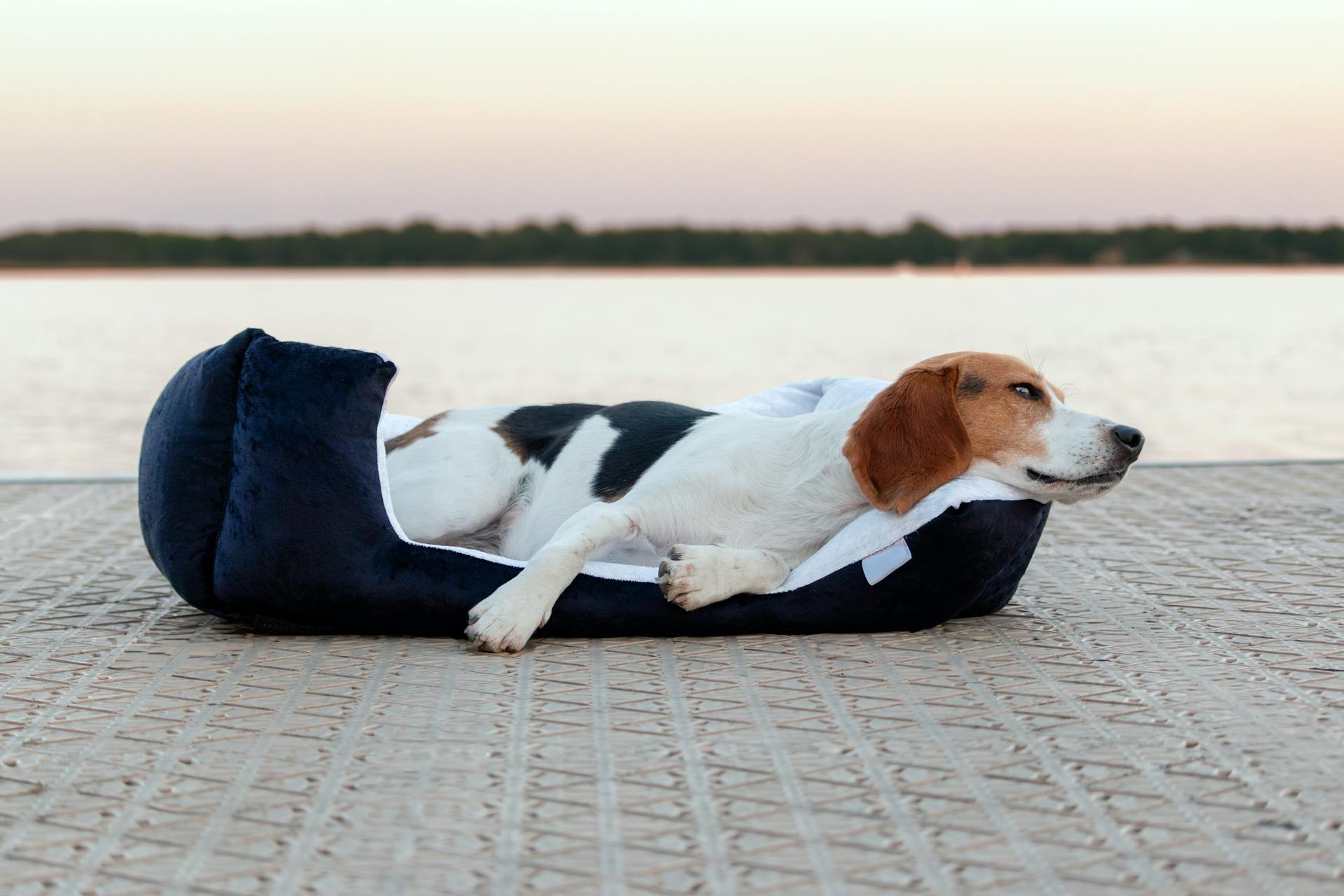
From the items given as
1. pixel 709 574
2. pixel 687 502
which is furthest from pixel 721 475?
pixel 709 574

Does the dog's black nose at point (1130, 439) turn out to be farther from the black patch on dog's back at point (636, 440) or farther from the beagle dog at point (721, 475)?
the black patch on dog's back at point (636, 440)

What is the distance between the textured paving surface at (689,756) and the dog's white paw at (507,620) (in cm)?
6

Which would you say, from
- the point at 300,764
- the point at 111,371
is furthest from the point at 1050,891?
the point at 111,371

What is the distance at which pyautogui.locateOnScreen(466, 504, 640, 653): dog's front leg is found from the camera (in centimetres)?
349

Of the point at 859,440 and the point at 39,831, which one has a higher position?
the point at 859,440

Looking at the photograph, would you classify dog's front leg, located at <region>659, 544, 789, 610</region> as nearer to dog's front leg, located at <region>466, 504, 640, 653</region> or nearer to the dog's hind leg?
dog's front leg, located at <region>466, 504, 640, 653</region>

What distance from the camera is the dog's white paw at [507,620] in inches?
137

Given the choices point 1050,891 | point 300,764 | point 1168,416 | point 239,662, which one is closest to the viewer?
point 1050,891

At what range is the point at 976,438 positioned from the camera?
12.4 feet

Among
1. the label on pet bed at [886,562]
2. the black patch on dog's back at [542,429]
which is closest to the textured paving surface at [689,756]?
the label on pet bed at [886,562]

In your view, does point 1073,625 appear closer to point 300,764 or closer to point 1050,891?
point 1050,891

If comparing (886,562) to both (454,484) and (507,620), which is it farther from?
(454,484)

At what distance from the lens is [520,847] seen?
89.8 inches

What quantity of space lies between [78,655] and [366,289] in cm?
5054
